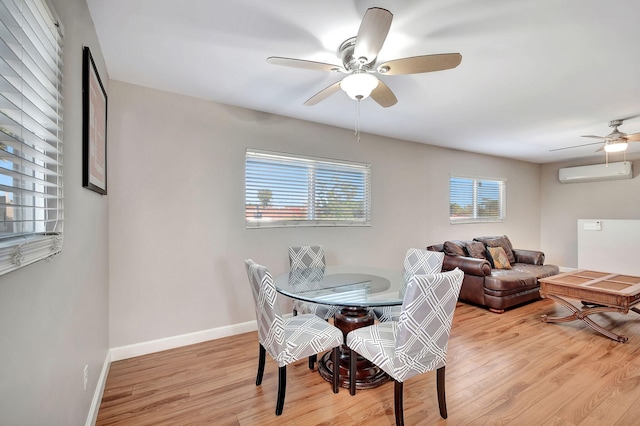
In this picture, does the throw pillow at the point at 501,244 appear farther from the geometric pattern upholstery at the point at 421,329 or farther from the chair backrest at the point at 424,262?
the geometric pattern upholstery at the point at 421,329

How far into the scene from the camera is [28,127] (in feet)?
3.06

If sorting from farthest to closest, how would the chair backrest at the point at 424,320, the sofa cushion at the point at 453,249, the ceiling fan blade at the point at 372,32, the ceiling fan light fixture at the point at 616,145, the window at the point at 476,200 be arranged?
1. the window at the point at 476,200
2. the sofa cushion at the point at 453,249
3. the ceiling fan light fixture at the point at 616,145
4. the chair backrest at the point at 424,320
5. the ceiling fan blade at the point at 372,32

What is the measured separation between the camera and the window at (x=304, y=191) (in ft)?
11.1

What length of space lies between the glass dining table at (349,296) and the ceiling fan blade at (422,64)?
1495 mm

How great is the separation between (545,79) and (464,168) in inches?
118

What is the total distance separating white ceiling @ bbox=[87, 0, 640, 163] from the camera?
169 cm

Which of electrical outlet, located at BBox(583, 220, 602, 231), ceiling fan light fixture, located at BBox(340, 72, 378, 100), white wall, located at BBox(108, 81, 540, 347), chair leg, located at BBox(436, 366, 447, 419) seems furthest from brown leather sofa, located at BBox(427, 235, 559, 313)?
ceiling fan light fixture, located at BBox(340, 72, 378, 100)

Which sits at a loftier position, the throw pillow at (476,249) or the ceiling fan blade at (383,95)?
the ceiling fan blade at (383,95)

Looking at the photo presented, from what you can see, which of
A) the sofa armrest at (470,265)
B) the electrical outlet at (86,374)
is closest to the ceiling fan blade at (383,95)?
the electrical outlet at (86,374)

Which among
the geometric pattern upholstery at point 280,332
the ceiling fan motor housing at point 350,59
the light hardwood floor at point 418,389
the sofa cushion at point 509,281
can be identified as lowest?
the light hardwood floor at point 418,389

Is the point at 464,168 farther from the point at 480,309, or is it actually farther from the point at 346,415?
the point at 346,415

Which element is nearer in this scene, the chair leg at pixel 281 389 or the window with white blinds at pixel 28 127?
the window with white blinds at pixel 28 127

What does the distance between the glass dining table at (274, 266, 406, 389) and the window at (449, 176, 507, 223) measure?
10.0 feet

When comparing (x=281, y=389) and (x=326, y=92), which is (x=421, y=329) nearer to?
(x=281, y=389)
